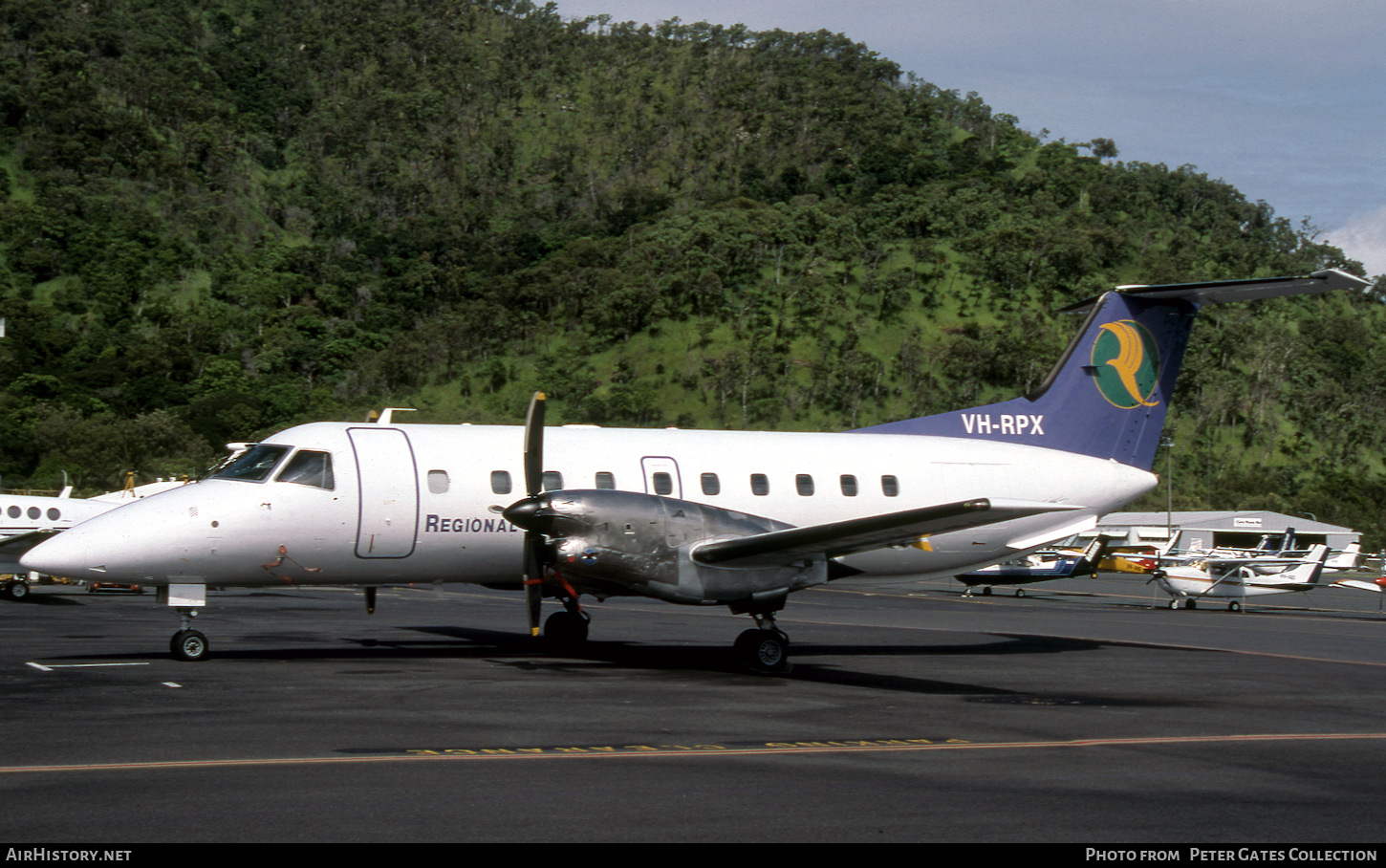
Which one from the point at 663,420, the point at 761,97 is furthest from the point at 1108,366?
the point at 761,97

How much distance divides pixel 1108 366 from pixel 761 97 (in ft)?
559

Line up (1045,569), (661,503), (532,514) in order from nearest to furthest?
1. (532,514)
2. (661,503)
3. (1045,569)

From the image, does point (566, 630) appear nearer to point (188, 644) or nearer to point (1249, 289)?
point (188, 644)

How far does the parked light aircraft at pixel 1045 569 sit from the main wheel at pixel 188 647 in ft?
87.4

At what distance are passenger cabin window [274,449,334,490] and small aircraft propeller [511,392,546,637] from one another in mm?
2625

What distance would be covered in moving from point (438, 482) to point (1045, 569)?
2690cm

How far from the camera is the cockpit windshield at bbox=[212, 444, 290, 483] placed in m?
14.9

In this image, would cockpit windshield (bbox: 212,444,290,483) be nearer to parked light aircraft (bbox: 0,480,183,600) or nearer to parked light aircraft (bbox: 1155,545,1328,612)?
parked light aircraft (bbox: 0,480,183,600)

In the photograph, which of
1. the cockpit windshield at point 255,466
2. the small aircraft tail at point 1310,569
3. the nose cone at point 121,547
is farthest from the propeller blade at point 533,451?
the small aircraft tail at point 1310,569

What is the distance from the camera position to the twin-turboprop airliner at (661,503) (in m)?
14.0

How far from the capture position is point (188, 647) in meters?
14.7

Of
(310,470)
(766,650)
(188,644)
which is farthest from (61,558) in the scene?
(766,650)

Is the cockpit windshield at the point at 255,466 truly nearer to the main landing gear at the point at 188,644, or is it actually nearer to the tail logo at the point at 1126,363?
the main landing gear at the point at 188,644
